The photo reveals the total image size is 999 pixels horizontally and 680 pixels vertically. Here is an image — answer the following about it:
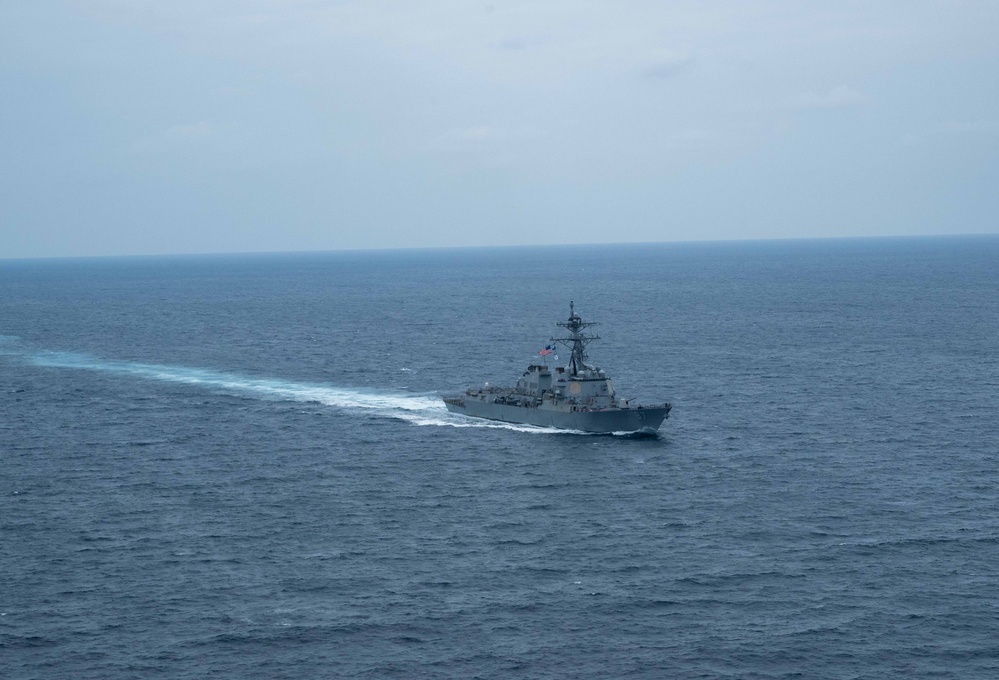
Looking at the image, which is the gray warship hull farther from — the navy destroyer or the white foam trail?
the white foam trail

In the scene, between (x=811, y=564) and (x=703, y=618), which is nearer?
(x=703, y=618)

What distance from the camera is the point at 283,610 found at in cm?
6191

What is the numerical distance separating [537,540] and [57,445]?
53.3m

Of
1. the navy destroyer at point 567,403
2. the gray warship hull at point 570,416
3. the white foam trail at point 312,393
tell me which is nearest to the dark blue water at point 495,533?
the white foam trail at point 312,393

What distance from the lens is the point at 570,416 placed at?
10906cm

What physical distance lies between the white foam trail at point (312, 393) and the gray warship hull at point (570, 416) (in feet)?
2.84

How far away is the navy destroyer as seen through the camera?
106 m

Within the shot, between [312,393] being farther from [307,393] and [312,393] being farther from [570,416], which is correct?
[570,416]

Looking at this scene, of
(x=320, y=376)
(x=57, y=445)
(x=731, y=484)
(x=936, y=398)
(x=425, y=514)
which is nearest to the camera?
(x=425, y=514)

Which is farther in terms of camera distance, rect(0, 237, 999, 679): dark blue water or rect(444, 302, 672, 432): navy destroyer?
rect(444, 302, 672, 432): navy destroyer

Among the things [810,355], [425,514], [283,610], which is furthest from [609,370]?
[283,610]

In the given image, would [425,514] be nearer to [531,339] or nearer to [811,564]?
[811,564]

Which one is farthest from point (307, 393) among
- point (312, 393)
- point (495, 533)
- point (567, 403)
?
point (495, 533)

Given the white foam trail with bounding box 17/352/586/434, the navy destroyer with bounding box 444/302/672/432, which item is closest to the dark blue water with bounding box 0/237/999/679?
the white foam trail with bounding box 17/352/586/434
